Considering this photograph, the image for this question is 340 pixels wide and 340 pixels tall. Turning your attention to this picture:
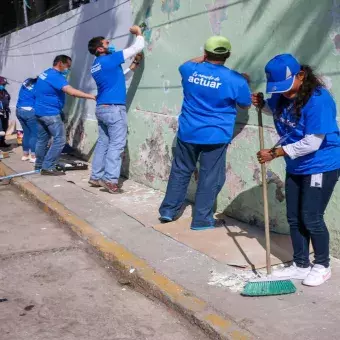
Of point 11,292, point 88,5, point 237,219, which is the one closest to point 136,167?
point 237,219

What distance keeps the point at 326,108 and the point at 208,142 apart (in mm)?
1670

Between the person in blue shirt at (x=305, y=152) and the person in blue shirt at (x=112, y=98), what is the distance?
10.2 ft

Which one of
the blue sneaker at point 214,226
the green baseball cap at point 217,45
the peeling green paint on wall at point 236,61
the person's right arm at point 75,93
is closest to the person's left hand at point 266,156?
the peeling green paint on wall at point 236,61

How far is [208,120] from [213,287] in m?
1.75

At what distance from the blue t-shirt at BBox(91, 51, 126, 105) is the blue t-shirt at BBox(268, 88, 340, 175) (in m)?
3.27

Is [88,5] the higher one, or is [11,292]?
[88,5]

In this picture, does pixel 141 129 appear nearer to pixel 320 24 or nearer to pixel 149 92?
pixel 149 92

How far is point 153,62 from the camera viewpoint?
23.0 ft

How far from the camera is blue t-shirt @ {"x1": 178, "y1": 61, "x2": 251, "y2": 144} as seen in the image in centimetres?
507

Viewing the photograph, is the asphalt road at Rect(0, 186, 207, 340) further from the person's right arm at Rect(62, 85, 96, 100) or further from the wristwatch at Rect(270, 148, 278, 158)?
the person's right arm at Rect(62, 85, 96, 100)

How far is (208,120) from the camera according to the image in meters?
5.27

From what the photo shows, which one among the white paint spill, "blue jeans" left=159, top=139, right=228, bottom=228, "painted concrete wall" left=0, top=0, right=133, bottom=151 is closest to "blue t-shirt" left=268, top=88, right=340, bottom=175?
the white paint spill

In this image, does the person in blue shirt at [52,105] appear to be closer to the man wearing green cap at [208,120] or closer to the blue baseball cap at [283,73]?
the man wearing green cap at [208,120]

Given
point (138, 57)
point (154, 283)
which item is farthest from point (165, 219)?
point (138, 57)
